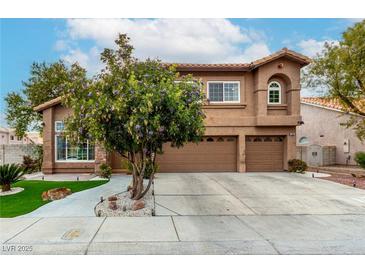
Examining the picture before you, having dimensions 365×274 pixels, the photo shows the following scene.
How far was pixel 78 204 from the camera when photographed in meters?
9.41

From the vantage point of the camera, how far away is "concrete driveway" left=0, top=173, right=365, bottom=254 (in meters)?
5.89

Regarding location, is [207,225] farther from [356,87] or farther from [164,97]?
[356,87]

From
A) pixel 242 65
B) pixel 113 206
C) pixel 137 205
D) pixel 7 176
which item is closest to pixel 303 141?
pixel 242 65

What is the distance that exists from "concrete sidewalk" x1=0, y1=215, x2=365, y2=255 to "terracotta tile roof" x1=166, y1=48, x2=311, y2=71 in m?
10.5

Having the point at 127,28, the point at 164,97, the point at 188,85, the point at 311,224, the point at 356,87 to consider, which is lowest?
the point at 311,224

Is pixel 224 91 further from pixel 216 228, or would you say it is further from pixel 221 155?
pixel 216 228

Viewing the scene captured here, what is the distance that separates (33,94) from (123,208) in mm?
17428

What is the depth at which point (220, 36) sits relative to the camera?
12805 mm

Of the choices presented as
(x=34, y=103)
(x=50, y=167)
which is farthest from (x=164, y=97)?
(x=34, y=103)

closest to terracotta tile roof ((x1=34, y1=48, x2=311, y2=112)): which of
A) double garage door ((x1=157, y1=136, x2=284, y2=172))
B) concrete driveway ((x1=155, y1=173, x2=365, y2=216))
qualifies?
double garage door ((x1=157, y1=136, x2=284, y2=172))

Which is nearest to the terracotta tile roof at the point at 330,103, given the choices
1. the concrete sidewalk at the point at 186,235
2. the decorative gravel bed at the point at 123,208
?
the concrete sidewalk at the point at 186,235

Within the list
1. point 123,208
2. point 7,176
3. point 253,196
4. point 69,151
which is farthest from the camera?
point 69,151

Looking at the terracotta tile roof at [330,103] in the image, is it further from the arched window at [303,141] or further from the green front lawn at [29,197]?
the green front lawn at [29,197]

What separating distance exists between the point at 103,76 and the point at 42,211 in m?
4.68
